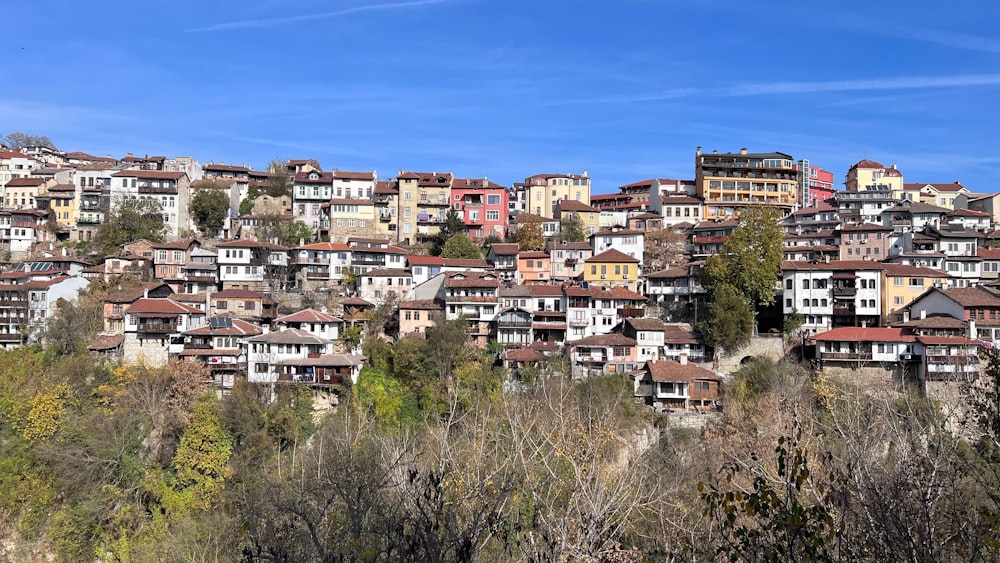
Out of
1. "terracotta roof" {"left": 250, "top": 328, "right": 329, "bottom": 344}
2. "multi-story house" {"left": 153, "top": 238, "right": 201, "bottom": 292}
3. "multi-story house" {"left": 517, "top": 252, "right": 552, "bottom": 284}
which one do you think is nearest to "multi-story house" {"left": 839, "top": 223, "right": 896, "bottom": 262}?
"multi-story house" {"left": 517, "top": 252, "right": 552, "bottom": 284}

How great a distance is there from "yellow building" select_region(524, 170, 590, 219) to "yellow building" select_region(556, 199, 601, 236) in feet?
7.73

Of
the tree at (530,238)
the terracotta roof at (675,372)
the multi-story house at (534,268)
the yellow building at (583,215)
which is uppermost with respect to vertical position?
the yellow building at (583,215)

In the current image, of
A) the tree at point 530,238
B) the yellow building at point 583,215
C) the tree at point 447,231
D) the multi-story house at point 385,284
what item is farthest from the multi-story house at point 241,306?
the yellow building at point 583,215

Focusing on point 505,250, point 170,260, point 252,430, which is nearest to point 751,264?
point 505,250

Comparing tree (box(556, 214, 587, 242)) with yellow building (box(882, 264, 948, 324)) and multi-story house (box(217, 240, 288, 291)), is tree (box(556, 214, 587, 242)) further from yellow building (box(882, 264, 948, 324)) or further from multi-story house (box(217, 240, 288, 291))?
yellow building (box(882, 264, 948, 324))

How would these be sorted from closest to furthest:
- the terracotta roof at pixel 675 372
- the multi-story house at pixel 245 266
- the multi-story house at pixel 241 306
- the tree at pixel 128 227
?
the terracotta roof at pixel 675 372, the multi-story house at pixel 241 306, the multi-story house at pixel 245 266, the tree at pixel 128 227

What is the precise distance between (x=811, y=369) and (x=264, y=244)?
94.7ft

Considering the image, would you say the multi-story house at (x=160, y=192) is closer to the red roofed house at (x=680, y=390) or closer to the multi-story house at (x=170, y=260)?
the multi-story house at (x=170, y=260)

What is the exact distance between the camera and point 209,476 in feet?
88.8

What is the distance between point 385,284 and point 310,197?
14.8 metres

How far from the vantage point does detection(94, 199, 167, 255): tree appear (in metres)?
47.0

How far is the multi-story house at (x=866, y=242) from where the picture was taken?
44.2m

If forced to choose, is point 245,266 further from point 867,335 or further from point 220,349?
point 867,335

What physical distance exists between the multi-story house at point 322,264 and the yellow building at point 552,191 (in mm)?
18359
